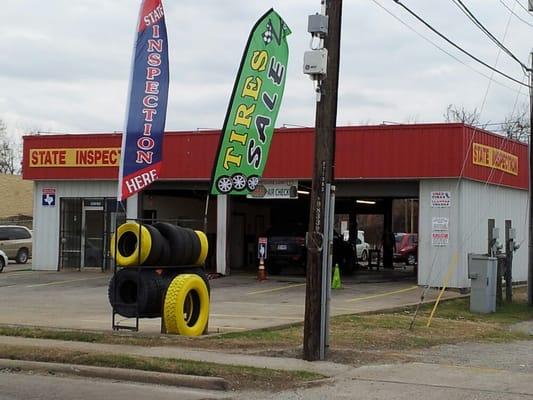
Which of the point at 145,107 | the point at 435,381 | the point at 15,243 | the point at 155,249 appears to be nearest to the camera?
the point at 435,381

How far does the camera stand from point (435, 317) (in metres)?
17.7

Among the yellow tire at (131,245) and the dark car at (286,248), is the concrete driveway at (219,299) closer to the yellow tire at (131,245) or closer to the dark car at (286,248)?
the dark car at (286,248)

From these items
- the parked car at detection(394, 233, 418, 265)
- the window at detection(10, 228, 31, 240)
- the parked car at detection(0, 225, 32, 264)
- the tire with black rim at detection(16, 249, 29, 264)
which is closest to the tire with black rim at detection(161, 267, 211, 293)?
the parked car at detection(0, 225, 32, 264)

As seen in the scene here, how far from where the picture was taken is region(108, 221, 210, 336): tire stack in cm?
1282

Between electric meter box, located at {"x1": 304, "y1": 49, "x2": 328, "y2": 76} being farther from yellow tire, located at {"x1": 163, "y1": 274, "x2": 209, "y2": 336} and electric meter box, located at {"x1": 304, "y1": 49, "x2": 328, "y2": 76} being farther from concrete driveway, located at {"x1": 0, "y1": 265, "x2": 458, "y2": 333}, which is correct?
concrete driveway, located at {"x1": 0, "y1": 265, "x2": 458, "y2": 333}

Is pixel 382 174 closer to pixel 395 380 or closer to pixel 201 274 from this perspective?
pixel 201 274

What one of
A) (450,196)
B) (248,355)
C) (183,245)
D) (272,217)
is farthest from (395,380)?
(272,217)

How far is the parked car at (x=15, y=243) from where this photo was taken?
121ft

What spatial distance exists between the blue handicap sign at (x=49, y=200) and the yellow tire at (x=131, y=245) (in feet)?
56.2

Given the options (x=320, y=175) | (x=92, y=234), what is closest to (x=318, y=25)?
(x=320, y=175)

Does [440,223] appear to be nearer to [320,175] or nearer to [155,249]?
[155,249]

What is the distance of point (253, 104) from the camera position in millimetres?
15625

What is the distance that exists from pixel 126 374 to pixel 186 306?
347 centimetres

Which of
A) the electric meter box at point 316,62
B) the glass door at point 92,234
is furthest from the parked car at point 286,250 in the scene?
the electric meter box at point 316,62
